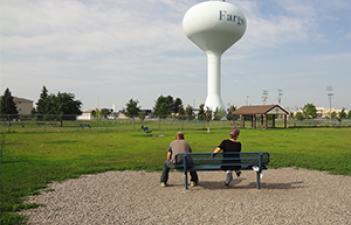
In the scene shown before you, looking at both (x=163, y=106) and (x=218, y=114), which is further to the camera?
(x=163, y=106)

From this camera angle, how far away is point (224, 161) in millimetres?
7953

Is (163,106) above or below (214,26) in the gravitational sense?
below

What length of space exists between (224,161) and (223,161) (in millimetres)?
20

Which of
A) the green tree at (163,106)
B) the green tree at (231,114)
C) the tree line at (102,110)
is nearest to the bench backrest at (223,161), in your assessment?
the tree line at (102,110)

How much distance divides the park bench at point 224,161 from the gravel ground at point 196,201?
1.32 ft

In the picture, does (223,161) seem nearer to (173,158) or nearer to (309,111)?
(173,158)

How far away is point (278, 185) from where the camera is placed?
838 centimetres

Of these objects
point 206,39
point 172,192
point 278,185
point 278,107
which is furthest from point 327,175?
point 206,39

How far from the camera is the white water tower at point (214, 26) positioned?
2712 inches

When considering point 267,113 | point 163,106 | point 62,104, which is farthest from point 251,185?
point 163,106

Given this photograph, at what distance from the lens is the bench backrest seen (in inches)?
309

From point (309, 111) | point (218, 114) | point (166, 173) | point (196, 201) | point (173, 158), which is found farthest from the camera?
point (309, 111)

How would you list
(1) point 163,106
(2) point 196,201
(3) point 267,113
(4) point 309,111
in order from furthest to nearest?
1. (4) point 309,111
2. (1) point 163,106
3. (3) point 267,113
4. (2) point 196,201

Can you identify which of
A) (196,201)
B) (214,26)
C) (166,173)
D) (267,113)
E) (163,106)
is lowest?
(196,201)
